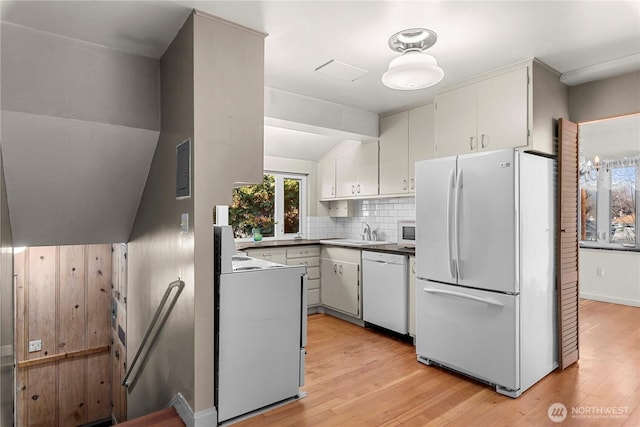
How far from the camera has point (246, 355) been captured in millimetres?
2496

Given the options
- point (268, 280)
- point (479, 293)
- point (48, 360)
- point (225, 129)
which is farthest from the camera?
point (48, 360)

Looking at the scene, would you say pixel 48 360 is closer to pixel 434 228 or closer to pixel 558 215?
pixel 434 228

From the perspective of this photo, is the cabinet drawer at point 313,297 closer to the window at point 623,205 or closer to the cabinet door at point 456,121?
the cabinet door at point 456,121

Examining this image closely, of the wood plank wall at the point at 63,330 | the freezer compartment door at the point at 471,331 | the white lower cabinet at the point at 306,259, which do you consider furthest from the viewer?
the white lower cabinet at the point at 306,259

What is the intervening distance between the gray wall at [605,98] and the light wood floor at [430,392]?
2178 millimetres

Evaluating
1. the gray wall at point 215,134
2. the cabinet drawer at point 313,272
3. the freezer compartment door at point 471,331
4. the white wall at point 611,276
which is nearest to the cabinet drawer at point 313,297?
the cabinet drawer at point 313,272

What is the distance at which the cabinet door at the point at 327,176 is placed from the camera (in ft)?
17.6

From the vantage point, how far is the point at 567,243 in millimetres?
3170

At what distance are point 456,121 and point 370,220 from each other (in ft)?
6.91

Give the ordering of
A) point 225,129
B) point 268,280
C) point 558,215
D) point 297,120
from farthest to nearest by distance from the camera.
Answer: point 297,120 < point 558,215 < point 268,280 < point 225,129

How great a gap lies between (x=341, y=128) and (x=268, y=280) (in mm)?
2189

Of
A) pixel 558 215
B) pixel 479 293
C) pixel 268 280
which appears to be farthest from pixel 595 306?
pixel 268 280

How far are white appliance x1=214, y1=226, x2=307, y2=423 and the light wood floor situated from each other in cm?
16

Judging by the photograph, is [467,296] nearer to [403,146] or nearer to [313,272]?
[403,146]
